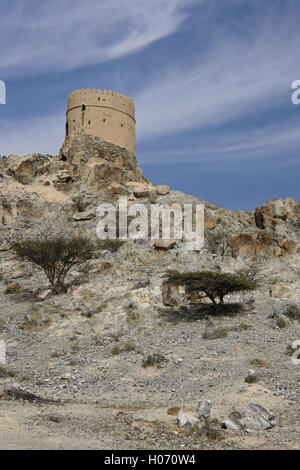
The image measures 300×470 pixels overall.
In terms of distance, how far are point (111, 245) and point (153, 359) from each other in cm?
1068

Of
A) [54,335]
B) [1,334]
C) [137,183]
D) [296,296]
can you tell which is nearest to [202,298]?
[296,296]

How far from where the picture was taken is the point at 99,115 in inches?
1195

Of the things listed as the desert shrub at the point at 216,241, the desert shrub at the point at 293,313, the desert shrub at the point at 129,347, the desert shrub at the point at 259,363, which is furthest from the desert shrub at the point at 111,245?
the desert shrub at the point at 259,363

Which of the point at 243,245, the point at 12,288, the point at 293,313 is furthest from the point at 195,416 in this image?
the point at 243,245

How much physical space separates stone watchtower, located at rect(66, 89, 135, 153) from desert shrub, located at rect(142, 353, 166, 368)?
22612mm

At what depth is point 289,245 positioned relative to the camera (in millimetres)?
19797

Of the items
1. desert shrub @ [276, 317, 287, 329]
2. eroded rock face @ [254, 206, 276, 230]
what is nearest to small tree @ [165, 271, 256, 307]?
desert shrub @ [276, 317, 287, 329]

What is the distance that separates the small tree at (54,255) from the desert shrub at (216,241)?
250 inches

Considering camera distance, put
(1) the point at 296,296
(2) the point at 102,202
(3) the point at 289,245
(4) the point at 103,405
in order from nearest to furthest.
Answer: (4) the point at 103,405 → (1) the point at 296,296 → (3) the point at 289,245 → (2) the point at 102,202

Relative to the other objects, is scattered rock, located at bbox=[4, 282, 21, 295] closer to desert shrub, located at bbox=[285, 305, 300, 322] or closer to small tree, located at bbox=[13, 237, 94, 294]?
small tree, located at bbox=[13, 237, 94, 294]

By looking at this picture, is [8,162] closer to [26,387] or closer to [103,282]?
[103,282]

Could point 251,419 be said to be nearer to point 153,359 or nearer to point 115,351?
point 153,359

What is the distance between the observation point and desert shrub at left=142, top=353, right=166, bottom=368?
10.4 meters

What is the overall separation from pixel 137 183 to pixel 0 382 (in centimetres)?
2315
